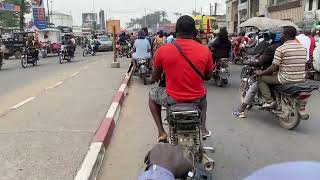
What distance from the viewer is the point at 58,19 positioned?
101 meters

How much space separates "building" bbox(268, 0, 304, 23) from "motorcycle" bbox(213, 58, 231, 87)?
18.4m

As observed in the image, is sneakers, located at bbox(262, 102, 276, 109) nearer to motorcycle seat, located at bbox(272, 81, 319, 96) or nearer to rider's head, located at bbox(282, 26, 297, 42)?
motorcycle seat, located at bbox(272, 81, 319, 96)

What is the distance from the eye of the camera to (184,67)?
5.08 m

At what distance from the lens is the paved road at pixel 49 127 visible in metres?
5.27

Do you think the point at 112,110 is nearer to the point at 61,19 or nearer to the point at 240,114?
the point at 240,114

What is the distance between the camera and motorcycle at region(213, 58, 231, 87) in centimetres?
1298

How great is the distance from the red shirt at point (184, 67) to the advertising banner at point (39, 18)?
4168cm

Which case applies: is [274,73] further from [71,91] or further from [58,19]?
[58,19]

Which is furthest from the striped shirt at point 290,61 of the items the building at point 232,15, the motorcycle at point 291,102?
the building at point 232,15

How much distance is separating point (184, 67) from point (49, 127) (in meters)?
3.17

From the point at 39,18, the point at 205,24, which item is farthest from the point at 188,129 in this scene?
the point at 39,18

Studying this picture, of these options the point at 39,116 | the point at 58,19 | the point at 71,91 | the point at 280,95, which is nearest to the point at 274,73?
the point at 280,95

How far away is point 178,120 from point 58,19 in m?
100

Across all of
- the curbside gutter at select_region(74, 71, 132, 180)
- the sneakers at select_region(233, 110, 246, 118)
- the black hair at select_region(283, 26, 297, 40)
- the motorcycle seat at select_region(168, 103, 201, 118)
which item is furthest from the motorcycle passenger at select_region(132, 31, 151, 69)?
the motorcycle seat at select_region(168, 103, 201, 118)
